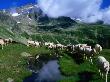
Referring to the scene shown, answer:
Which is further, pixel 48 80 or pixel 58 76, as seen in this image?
pixel 58 76

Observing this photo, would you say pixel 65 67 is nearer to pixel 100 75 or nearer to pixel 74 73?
pixel 74 73

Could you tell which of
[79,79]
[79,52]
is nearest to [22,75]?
[79,79]

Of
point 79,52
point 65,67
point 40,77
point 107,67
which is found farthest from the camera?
point 79,52

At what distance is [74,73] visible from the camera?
72.8 meters

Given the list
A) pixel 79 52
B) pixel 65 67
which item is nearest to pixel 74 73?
pixel 65 67

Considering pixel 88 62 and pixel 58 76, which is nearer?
pixel 58 76

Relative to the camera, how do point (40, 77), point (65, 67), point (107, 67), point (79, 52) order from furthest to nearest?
point (79, 52) → point (65, 67) → point (40, 77) → point (107, 67)

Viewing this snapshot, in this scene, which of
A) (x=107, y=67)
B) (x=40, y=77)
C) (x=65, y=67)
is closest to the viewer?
(x=107, y=67)

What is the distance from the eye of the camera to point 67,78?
2645 inches

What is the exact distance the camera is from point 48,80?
210ft

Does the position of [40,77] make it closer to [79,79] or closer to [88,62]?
[79,79]

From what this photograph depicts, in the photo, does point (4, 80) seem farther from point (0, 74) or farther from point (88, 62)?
point (88, 62)

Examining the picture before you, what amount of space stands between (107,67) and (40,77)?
15.7 m

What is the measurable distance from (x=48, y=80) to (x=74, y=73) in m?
10.7
